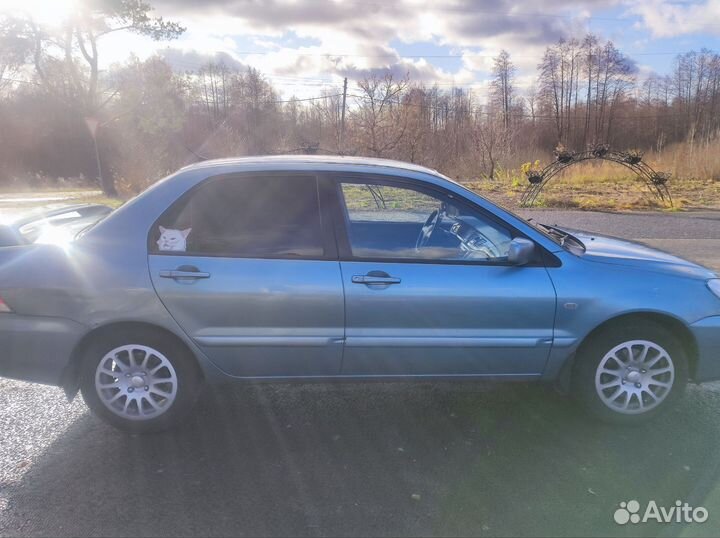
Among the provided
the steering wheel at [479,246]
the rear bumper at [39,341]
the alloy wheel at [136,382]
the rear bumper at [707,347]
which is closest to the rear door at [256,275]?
the alloy wheel at [136,382]

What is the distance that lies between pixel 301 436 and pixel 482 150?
84.5 ft

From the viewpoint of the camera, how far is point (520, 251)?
9.97 feet

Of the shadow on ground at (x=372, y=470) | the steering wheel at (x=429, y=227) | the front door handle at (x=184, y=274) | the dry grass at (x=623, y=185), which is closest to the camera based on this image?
the shadow on ground at (x=372, y=470)

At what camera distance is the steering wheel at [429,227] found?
3.58 metres

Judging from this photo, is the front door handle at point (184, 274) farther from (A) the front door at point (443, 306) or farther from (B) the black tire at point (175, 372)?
(A) the front door at point (443, 306)

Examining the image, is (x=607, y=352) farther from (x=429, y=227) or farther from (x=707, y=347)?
(x=429, y=227)

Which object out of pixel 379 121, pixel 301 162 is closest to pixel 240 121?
pixel 379 121

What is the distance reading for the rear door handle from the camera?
302cm

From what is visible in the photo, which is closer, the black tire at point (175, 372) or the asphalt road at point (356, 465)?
the asphalt road at point (356, 465)

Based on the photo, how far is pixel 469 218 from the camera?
11.3ft

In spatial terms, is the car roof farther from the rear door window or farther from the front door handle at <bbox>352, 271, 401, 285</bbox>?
the front door handle at <bbox>352, 271, 401, 285</bbox>

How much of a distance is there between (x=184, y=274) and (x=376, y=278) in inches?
43.4

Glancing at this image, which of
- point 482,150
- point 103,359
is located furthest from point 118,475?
point 482,150

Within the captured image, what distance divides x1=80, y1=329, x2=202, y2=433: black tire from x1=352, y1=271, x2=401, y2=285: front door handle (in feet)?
3.65
